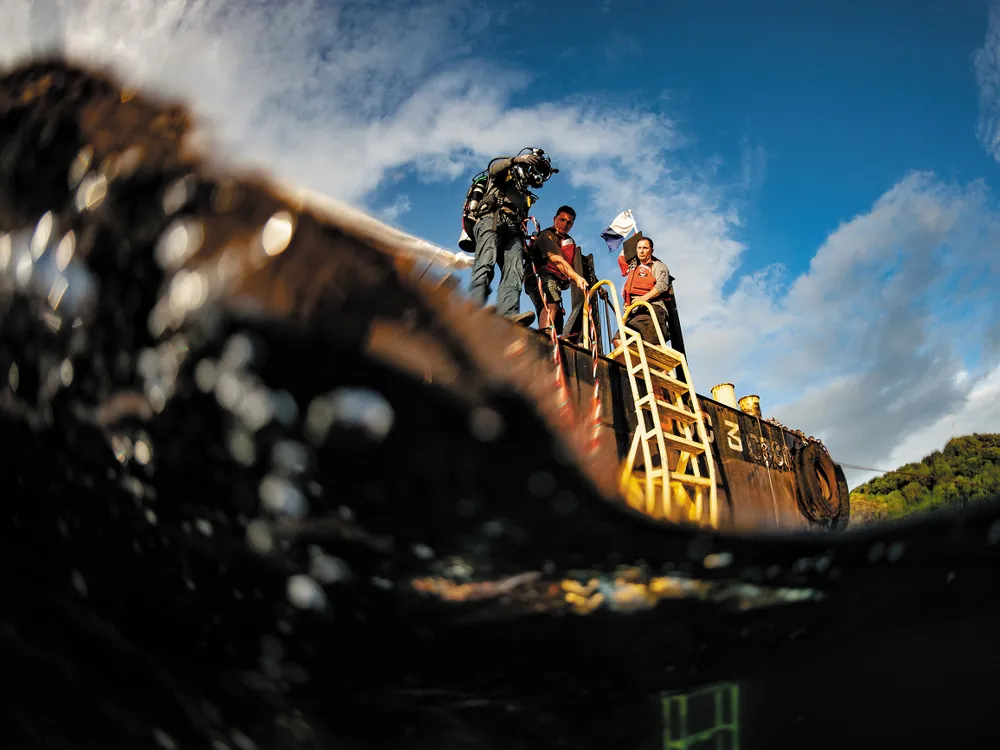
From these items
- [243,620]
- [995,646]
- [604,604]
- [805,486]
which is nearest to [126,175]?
[243,620]

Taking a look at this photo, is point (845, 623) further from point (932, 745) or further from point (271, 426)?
point (271, 426)

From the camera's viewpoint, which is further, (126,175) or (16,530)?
(16,530)

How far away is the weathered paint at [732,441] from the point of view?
13.9 ft

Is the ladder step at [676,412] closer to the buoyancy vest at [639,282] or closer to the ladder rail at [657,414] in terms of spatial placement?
the ladder rail at [657,414]

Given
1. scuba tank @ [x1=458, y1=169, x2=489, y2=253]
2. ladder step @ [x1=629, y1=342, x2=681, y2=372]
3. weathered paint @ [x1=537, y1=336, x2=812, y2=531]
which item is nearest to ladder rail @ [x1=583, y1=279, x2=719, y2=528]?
ladder step @ [x1=629, y1=342, x2=681, y2=372]

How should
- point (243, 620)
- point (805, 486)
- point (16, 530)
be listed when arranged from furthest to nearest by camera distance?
point (805, 486) < point (16, 530) < point (243, 620)

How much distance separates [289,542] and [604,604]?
45cm

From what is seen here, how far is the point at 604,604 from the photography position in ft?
2.59

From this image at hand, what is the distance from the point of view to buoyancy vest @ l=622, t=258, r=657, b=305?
18.4ft

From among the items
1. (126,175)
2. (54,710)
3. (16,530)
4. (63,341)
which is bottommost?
(54,710)

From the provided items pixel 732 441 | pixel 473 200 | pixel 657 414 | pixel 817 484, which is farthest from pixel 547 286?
pixel 817 484

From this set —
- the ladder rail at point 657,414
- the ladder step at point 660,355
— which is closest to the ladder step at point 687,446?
the ladder rail at point 657,414

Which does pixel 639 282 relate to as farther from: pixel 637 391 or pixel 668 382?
pixel 637 391

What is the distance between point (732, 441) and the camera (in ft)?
19.5
